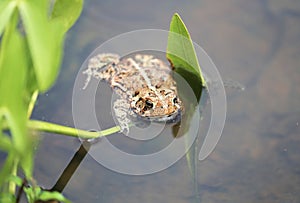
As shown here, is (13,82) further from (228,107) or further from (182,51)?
(228,107)

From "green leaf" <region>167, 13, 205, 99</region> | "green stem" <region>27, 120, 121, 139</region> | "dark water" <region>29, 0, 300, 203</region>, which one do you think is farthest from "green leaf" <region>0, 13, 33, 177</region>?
"dark water" <region>29, 0, 300, 203</region>

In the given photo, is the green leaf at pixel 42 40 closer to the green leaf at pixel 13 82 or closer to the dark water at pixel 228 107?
the green leaf at pixel 13 82

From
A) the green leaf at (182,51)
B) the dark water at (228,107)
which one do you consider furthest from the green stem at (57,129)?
the green leaf at (182,51)

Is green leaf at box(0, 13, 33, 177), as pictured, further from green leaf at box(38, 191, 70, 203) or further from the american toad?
the american toad

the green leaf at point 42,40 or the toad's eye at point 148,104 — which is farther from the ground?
the toad's eye at point 148,104

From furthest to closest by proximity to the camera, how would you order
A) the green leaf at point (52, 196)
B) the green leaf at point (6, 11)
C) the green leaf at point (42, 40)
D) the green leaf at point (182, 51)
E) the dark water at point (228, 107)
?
the dark water at point (228, 107)
the green leaf at point (182, 51)
the green leaf at point (52, 196)
the green leaf at point (6, 11)
the green leaf at point (42, 40)

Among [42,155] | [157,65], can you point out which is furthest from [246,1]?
[42,155]

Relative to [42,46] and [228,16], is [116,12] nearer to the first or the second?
[228,16]
